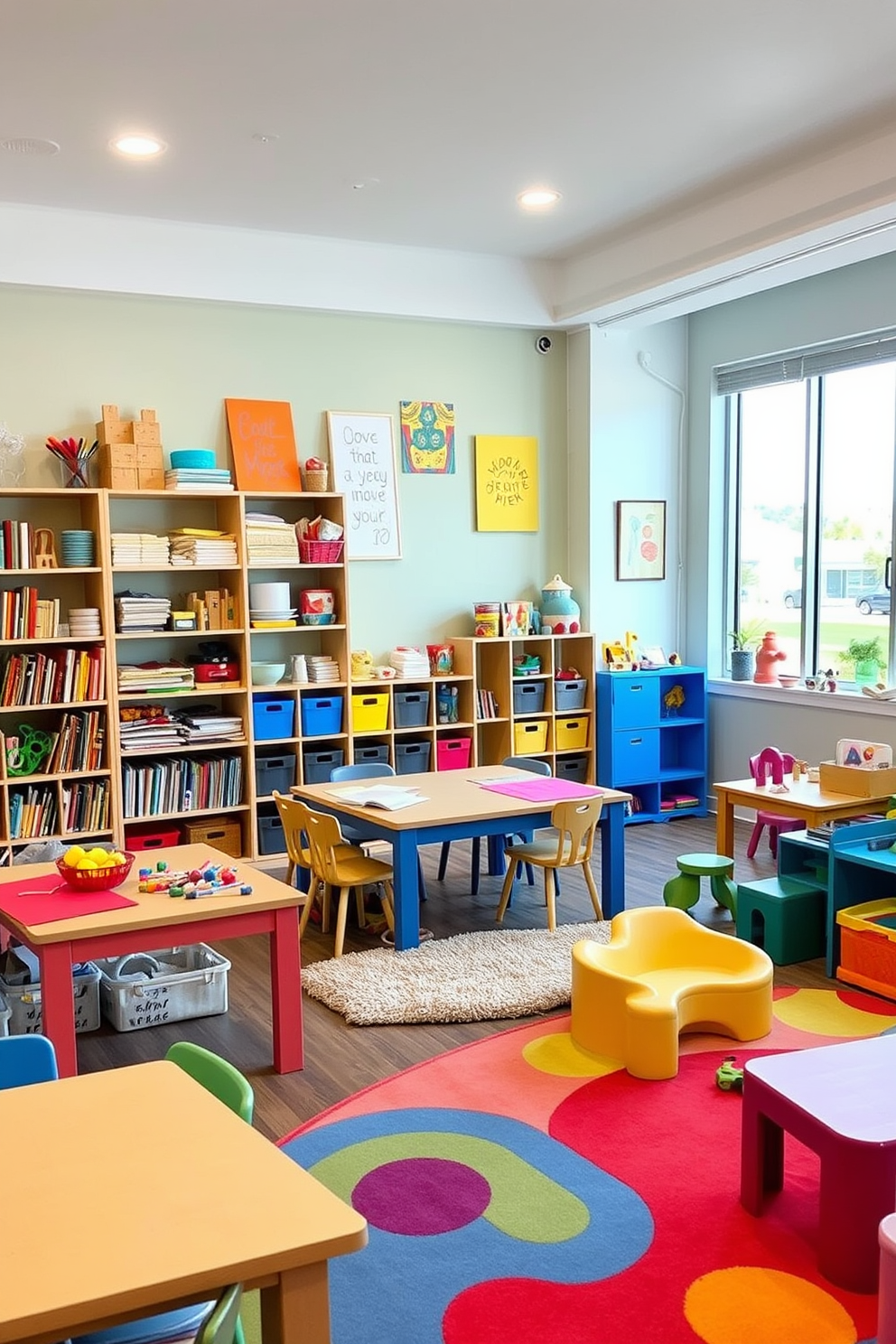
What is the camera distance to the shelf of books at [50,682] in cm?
571

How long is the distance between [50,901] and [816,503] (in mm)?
5117

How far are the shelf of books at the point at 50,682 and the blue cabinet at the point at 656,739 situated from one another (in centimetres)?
299

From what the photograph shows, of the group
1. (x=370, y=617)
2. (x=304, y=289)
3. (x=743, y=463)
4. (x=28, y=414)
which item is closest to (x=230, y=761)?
(x=370, y=617)

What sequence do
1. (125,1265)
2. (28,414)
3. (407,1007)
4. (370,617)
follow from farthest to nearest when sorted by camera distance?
(370,617), (28,414), (407,1007), (125,1265)

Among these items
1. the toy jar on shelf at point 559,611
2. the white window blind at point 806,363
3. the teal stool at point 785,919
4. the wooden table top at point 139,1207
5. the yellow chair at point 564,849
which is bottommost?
the teal stool at point 785,919

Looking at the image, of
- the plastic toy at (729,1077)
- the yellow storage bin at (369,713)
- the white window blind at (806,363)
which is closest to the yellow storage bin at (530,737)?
the yellow storage bin at (369,713)

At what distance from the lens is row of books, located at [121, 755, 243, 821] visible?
6.01 m

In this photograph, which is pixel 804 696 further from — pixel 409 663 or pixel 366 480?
pixel 366 480

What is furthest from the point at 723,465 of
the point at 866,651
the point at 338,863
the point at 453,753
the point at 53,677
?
the point at 53,677

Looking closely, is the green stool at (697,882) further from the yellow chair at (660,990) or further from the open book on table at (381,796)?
the open book on table at (381,796)

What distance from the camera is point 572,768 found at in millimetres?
7398

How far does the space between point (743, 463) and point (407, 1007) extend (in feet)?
15.5

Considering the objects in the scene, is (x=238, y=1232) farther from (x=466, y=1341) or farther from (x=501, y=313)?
(x=501, y=313)

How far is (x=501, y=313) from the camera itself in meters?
7.05
